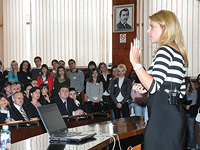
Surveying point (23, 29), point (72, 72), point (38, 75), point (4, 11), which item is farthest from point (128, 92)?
point (4, 11)

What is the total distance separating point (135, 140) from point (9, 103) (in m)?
2.33

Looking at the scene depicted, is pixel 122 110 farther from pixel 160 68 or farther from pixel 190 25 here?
pixel 160 68

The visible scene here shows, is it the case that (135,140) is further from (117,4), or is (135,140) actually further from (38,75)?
(117,4)

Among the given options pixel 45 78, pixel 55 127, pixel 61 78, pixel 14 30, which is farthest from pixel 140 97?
pixel 14 30

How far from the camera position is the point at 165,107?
6.79 feet

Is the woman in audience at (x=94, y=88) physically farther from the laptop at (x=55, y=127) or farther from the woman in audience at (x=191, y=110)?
the laptop at (x=55, y=127)

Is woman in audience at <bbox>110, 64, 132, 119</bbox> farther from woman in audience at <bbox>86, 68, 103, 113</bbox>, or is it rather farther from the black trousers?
woman in audience at <bbox>86, 68, 103, 113</bbox>

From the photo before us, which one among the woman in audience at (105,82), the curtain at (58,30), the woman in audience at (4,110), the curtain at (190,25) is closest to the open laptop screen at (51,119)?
the woman in audience at (4,110)

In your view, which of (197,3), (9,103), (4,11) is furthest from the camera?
(4,11)

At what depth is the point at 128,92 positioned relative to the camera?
7.02 meters

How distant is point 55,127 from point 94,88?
459 centimetres

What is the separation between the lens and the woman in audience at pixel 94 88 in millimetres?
7180

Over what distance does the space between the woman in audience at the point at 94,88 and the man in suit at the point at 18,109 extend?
2266mm

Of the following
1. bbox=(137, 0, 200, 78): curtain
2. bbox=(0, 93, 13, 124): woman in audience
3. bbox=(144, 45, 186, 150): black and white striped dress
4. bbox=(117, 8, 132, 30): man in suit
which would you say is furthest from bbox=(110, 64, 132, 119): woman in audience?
bbox=(144, 45, 186, 150): black and white striped dress
